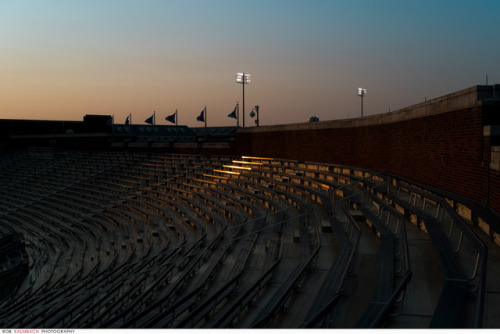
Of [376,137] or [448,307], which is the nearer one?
[448,307]

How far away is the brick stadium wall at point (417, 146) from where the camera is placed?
8328 millimetres

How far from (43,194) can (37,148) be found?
18.5 meters

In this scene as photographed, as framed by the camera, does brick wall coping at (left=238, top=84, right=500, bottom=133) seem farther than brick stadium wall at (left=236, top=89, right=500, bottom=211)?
No

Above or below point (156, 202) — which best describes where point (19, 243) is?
below

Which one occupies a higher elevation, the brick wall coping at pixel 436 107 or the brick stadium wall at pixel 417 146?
the brick wall coping at pixel 436 107

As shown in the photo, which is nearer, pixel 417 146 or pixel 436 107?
pixel 436 107

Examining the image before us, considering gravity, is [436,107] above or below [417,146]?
above

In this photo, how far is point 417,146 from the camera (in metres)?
11.7

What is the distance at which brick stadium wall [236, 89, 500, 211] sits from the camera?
8328 millimetres

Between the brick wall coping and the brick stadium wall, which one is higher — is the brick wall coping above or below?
above

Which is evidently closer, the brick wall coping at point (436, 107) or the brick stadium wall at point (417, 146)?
the brick wall coping at point (436, 107)

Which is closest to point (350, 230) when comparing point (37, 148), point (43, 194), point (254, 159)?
point (254, 159)

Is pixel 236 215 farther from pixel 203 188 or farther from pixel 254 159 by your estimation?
pixel 254 159

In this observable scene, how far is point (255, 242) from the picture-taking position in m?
9.99
